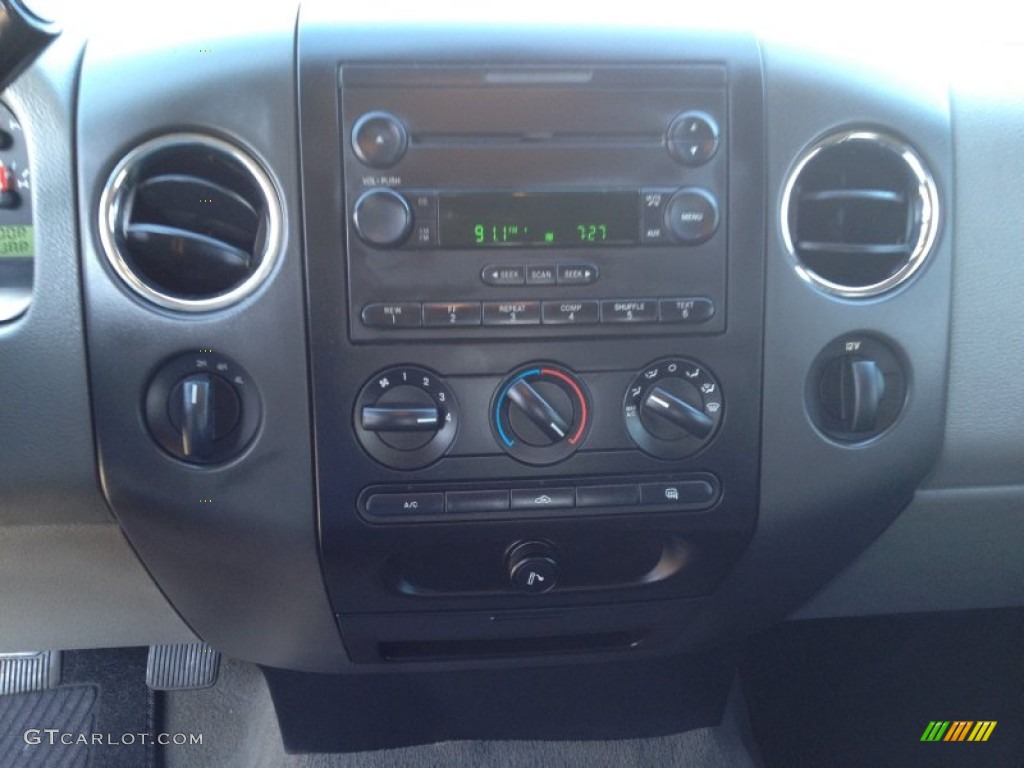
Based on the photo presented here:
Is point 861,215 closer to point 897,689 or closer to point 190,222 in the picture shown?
point 190,222

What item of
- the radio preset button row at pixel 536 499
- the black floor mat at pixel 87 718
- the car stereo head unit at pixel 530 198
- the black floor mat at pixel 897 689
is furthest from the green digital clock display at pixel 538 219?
the black floor mat at pixel 87 718

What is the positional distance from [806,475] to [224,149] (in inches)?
27.2

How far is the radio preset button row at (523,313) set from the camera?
924 mm

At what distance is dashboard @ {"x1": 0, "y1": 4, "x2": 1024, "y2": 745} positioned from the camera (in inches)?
36.2

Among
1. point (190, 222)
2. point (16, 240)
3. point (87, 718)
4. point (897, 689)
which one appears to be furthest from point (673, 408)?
point (87, 718)

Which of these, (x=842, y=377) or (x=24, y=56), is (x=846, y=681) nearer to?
(x=842, y=377)

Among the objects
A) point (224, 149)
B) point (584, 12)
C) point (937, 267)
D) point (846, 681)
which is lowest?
point (846, 681)

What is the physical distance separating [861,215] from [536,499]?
1.51 ft

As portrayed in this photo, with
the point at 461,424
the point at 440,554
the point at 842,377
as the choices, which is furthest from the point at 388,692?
the point at 842,377

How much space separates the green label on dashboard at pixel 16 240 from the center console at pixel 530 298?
11.1 inches

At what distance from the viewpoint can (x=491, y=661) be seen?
119 centimetres

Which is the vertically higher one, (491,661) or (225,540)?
(225,540)

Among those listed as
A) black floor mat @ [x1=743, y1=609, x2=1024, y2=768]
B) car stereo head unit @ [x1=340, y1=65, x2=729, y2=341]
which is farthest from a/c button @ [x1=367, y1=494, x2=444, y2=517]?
black floor mat @ [x1=743, y1=609, x2=1024, y2=768]

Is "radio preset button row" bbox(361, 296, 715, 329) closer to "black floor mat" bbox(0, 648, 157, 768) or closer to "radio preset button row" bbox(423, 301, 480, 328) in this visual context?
"radio preset button row" bbox(423, 301, 480, 328)
